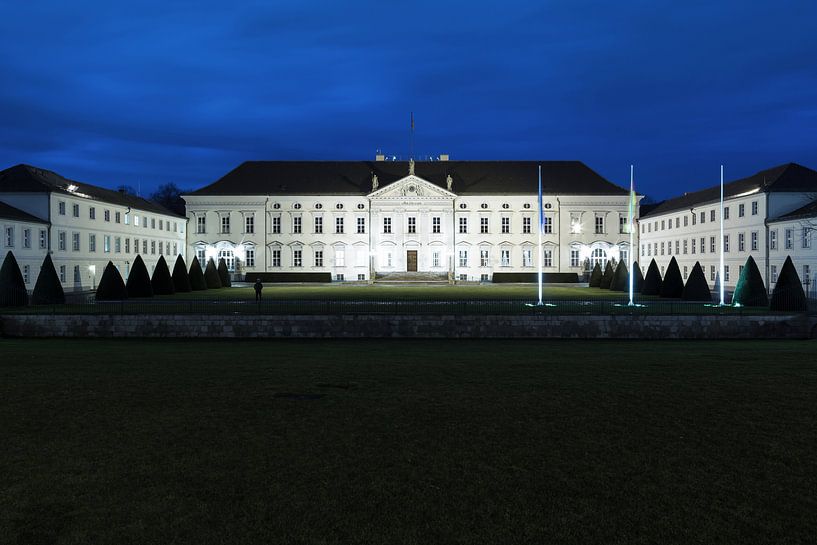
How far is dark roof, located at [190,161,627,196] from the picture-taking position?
2608 inches

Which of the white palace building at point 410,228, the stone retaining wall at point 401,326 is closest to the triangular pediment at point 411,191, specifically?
the white palace building at point 410,228

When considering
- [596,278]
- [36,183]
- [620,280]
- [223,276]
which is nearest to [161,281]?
[223,276]

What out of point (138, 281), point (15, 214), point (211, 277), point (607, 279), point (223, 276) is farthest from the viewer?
point (223, 276)

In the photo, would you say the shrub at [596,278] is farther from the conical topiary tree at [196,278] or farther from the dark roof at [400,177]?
the conical topiary tree at [196,278]

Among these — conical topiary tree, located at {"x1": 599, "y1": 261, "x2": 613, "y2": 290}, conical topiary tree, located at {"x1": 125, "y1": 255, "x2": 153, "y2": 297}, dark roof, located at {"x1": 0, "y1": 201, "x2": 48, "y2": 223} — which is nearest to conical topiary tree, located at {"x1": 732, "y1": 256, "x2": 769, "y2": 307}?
conical topiary tree, located at {"x1": 599, "y1": 261, "x2": 613, "y2": 290}

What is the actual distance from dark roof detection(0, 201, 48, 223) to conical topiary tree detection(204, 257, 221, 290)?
40.7ft

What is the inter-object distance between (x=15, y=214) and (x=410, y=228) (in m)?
35.6

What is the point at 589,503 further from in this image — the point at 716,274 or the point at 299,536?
the point at 716,274

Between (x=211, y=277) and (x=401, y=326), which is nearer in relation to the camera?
(x=401, y=326)

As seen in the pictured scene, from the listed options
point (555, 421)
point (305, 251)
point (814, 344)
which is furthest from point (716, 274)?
point (555, 421)

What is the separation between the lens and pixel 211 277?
52219 mm

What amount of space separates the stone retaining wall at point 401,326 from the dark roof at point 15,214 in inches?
800

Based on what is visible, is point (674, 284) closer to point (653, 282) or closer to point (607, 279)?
point (653, 282)

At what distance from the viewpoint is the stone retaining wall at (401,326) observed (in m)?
24.8
